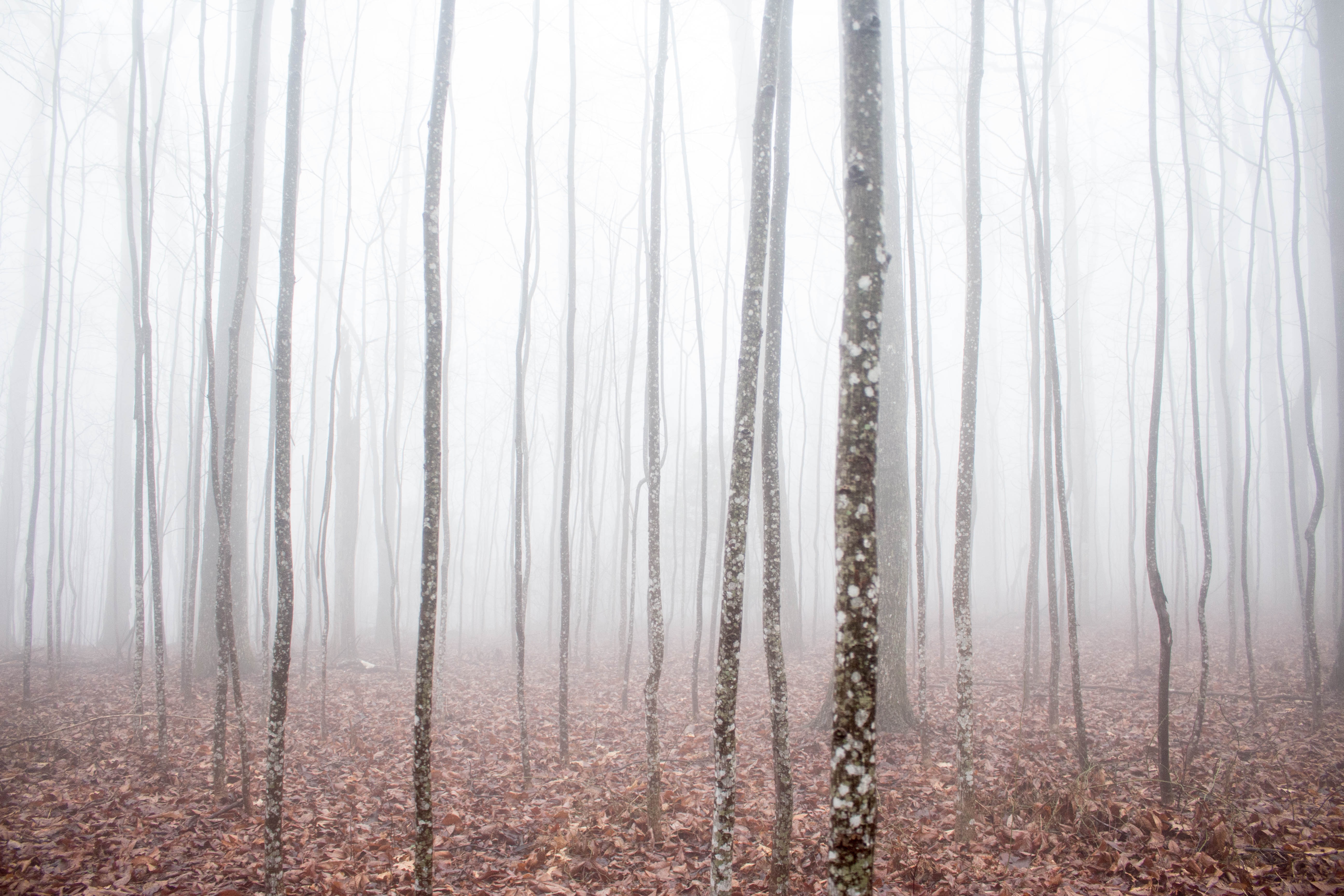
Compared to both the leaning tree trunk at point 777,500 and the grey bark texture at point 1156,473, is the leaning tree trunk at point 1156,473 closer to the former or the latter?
the grey bark texture at point 1156,473

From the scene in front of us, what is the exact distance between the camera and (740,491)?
336cm

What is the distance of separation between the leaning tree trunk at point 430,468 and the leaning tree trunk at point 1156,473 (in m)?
4.93

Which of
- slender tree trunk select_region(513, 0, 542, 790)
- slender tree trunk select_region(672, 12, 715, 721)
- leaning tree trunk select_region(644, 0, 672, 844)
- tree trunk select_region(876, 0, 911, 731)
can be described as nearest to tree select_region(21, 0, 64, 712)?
slender tree trunk select_region(513, 0, 542, 790)

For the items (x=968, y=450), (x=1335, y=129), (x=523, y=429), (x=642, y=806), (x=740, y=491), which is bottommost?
(x=642, y=806)

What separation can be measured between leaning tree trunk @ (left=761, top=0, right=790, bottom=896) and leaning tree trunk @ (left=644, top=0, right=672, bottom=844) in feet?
3.20

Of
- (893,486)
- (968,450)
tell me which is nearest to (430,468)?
(968,450)

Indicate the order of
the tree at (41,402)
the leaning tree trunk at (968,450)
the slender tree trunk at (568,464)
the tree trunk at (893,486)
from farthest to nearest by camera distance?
the tree at (41,402) < the tree trunk at (893,486) < the slender tree trunk at (568,464) < the leaning tree trunk at (968,450)

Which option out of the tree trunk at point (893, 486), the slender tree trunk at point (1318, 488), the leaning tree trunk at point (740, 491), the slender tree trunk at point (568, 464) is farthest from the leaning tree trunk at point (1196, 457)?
the slender tree trunk at point (568, 464)

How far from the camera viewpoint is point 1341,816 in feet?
14.3

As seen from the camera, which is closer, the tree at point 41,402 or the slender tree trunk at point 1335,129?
the tree at point 41,402

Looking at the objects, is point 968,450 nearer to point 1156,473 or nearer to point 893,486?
point 1156,473

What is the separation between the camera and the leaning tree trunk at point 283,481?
3.54 m

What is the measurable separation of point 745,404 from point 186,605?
10.5m

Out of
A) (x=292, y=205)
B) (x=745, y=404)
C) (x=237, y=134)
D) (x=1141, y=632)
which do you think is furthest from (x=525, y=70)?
(x=1141, y=632)
